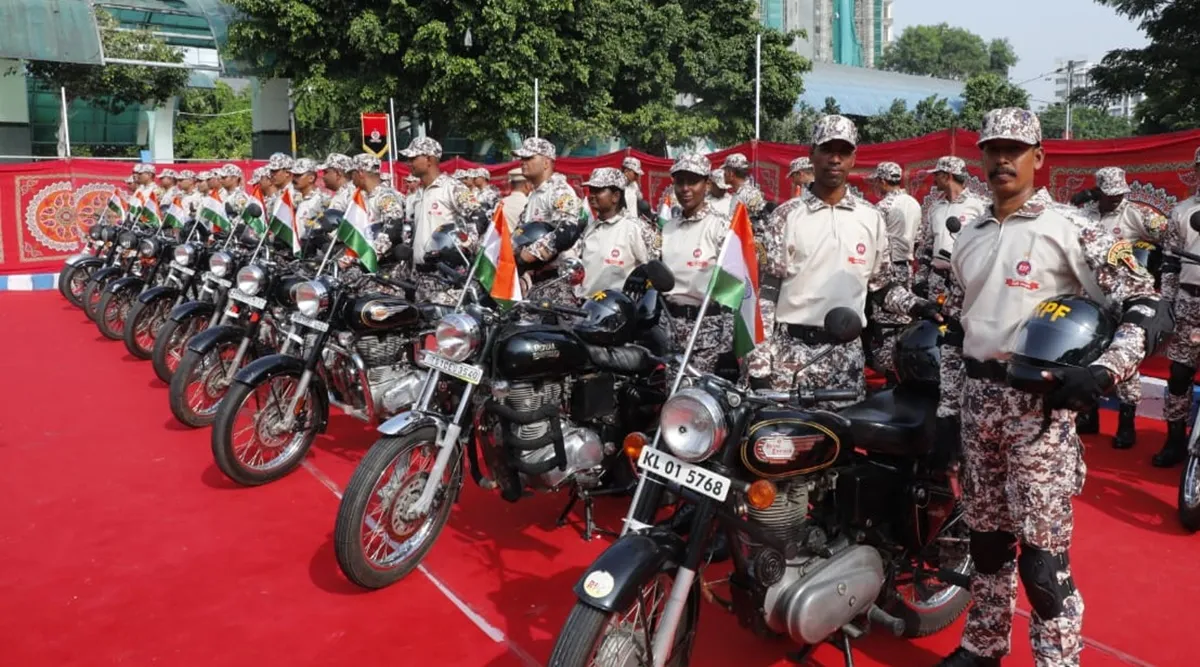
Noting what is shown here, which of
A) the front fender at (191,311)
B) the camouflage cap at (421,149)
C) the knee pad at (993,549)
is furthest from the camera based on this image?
the front fender at (191,311)

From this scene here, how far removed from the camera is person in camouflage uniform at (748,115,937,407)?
11.8 ft

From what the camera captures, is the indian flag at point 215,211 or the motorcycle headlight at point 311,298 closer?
the motorcycle headlight at point 311,298

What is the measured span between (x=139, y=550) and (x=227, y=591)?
0.72m

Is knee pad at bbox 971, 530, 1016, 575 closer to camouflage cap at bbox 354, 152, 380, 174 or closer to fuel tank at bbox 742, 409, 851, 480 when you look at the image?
fuel tank at bbox 742, 409, 851, 480

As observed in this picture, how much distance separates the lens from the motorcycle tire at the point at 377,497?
11.5 ft

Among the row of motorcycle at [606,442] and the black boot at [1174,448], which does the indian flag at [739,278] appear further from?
the black boot at [1174,448]

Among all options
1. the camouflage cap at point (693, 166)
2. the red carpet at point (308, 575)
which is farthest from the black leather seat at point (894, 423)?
the camouflage cap at point (693, 166)

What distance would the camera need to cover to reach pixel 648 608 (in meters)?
2.56

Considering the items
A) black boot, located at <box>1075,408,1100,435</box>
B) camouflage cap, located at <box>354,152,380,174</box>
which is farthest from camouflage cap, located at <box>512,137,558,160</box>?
black boot, located at <box>1075,408,1100,435</box>

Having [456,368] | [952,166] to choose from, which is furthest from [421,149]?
[952,166]

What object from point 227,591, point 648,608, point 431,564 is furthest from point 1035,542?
point 227,591

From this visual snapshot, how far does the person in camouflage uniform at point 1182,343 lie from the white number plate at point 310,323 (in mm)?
4677

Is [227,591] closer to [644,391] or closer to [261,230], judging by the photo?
[644,391]

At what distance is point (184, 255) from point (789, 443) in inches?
261
